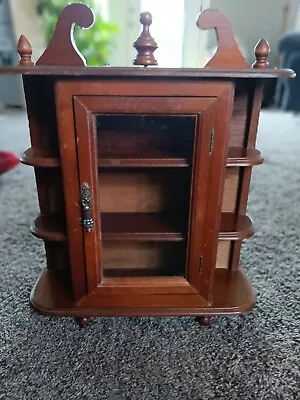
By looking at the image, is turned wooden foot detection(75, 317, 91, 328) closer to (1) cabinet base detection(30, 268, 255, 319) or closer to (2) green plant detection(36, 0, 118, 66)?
(1) cabinet base detection(30, 268, 255, 319)

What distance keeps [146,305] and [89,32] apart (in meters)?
2.93

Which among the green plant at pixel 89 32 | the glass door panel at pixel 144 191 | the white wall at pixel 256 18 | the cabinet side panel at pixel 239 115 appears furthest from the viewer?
the white wall at pixel 256 18

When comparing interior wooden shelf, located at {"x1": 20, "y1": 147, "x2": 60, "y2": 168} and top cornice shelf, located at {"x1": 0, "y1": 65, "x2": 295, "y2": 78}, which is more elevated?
top cornice shelf, located at {"x1": 0, "y1": 65, "x2": 295, "y2": 78}

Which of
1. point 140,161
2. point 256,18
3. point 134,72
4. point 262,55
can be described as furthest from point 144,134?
point 256,18

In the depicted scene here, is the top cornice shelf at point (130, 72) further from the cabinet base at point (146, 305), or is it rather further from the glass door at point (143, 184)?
the cabinet base at point (146, 305)

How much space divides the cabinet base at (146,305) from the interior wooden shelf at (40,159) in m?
0.37

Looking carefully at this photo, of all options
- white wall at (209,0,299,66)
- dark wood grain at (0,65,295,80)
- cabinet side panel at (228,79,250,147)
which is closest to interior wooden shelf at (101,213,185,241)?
cabinet side panel at (228,79,250,147)

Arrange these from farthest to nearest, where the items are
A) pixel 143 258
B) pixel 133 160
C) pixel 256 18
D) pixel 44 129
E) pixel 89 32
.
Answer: pixel 256 18
pixel 89 32
pixel 143 258
pixel 44 129
pixel 133 160

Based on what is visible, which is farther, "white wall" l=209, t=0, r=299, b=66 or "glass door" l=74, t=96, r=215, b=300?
"white wall" l=209, t=0, r=299, b=66

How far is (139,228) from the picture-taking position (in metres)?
0.95

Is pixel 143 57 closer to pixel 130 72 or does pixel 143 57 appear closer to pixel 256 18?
pixel 130 72

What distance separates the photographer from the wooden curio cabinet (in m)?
0.76

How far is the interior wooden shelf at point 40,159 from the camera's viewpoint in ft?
2.77

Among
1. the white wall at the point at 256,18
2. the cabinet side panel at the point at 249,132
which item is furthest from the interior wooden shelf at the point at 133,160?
the white wall at the point at 256,18
